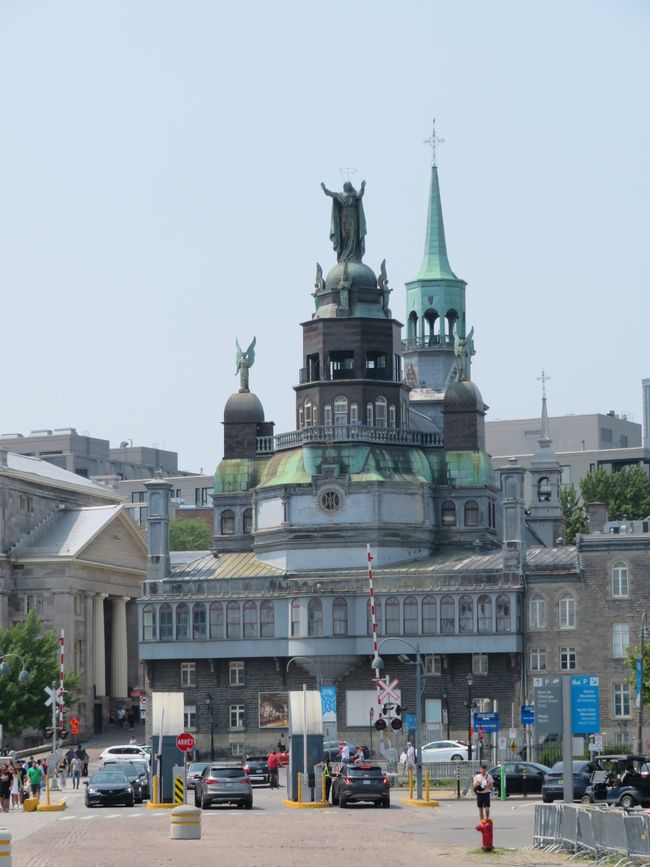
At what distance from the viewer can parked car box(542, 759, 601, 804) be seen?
78.9m

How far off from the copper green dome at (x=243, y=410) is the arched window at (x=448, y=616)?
20958mm

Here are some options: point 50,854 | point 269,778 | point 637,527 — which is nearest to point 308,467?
point 637,527

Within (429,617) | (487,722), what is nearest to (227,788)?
(487,722)

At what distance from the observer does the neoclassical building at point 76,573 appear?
147825mm

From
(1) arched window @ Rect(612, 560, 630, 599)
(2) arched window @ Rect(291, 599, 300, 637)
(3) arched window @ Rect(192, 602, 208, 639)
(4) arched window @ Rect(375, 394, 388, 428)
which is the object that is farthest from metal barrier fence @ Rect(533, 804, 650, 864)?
(4) arched window @ Rect(375, 394, 388, 428)

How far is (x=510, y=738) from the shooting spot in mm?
123938

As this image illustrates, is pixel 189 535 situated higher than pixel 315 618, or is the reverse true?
pixel 189 535

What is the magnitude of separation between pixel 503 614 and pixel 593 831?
244 ft

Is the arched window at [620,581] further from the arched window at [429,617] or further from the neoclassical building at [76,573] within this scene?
the neoclassical building at [76,573]

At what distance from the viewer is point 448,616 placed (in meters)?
130

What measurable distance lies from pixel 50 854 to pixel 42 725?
2986 inches

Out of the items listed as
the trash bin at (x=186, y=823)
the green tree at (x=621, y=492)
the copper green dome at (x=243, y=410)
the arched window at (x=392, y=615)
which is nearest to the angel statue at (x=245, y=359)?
the copper green dome at (x=243, y=410)

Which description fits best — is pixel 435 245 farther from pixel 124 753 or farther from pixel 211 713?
pixel 124 753

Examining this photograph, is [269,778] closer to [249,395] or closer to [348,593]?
[348,593]
